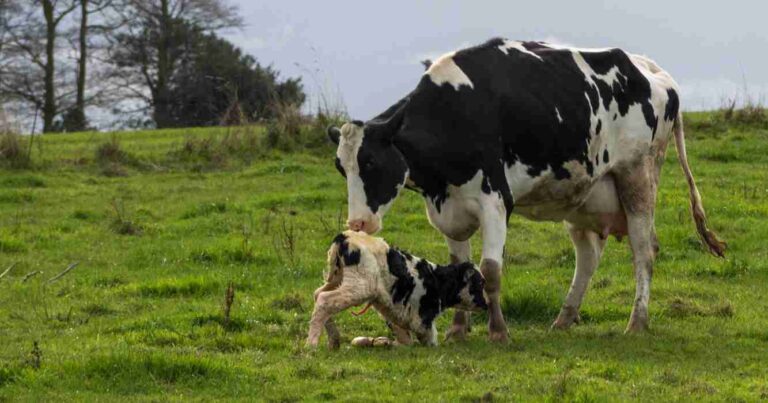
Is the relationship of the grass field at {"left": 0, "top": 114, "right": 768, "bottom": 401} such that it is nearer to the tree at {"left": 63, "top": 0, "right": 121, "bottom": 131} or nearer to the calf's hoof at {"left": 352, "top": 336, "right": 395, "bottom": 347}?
the calf's hoof at {"left": 352, "top": 336, "right": 395, "bottom": 347}

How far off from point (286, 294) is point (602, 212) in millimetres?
3281

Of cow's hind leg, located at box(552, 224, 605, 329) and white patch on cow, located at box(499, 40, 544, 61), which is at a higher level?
white patch on cow, located at box(499, 40, 544, 61)

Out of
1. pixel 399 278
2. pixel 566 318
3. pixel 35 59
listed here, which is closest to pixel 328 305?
pixel 399 278

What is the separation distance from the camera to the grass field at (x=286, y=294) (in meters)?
9.38

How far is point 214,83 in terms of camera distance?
170 ft

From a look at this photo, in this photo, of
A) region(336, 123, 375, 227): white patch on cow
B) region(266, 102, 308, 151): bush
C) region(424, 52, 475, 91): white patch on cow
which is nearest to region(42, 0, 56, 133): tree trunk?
region(266, 102, 308, 151): bush

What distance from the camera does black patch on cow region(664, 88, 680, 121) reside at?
1300cm

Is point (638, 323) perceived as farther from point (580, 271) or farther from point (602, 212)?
point (602, 212)

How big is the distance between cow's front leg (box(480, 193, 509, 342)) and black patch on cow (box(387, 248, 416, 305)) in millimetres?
731

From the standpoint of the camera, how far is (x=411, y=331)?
1102 centimetres

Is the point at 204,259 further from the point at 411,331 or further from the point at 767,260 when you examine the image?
the point at 767,260

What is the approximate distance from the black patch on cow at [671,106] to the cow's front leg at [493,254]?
8.61ft

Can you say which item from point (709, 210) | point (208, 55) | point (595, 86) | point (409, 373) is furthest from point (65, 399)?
point (208, 55)

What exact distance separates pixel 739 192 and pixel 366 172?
35.6 ft
